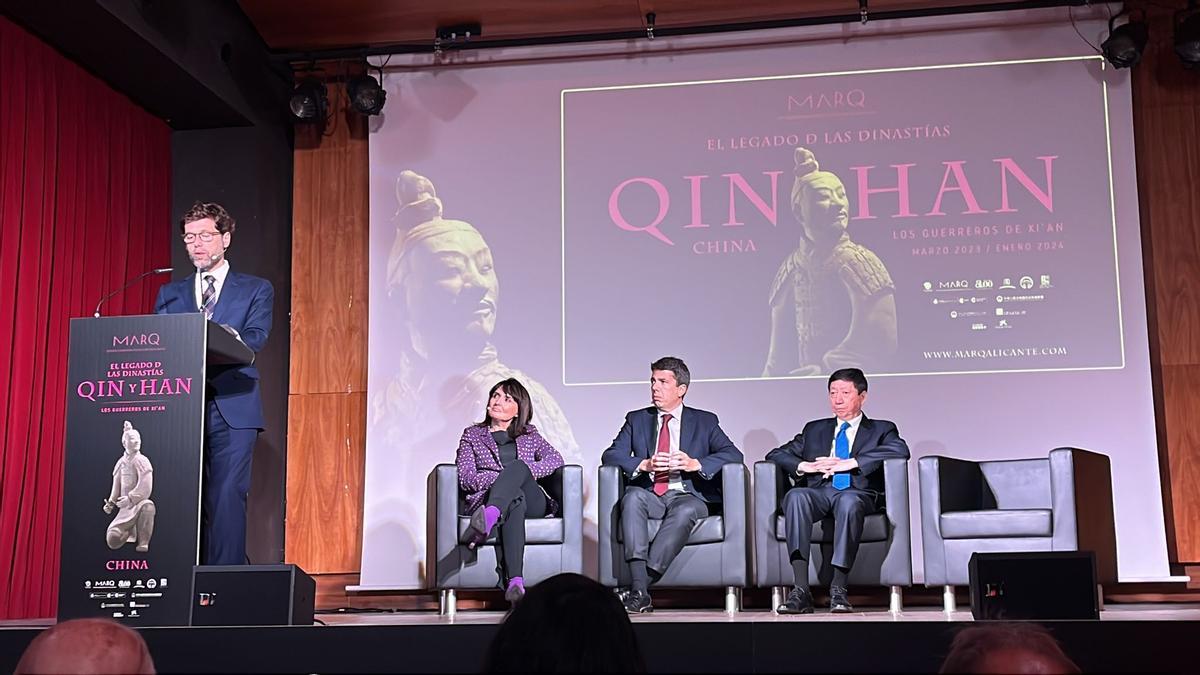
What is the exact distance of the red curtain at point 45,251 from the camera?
4816 mm

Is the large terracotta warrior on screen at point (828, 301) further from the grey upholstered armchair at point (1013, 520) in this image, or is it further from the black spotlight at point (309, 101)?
the black spotlight at point (309, 101)

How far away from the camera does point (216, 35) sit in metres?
5.58

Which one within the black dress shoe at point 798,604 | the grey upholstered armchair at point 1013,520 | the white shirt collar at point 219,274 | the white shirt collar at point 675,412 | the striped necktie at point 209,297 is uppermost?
the white shirt collar at point 219,274

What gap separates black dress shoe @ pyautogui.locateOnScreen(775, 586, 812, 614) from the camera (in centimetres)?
441

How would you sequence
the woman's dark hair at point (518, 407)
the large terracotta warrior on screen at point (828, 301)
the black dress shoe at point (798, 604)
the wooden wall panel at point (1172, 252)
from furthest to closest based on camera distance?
1. the large terracotta warrior on screen at point (828, 301)
2. the wooden wall panel at point (1172, 252)
3. the woman's dark hair at point (518, 407)
4. the black dress shoe at point (798, 604)

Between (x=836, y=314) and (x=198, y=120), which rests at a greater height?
(x=198, y=120)

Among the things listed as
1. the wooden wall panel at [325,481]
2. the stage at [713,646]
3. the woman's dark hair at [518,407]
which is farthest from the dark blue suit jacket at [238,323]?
the wooden wall panel at [325,481]

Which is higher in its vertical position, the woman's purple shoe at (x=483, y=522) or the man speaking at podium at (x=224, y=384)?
the man speaking at podium at (x=224, y=384)

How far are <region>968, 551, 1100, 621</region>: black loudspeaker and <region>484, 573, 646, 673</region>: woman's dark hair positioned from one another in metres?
2.02

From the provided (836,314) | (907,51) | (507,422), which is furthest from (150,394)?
(907,51)

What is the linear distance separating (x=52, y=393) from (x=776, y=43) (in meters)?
3.35

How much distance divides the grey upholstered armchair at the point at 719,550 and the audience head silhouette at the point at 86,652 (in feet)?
10.4

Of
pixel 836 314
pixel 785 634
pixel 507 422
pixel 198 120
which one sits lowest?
pixel 785 634

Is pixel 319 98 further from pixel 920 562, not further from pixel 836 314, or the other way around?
pixel 920 562
